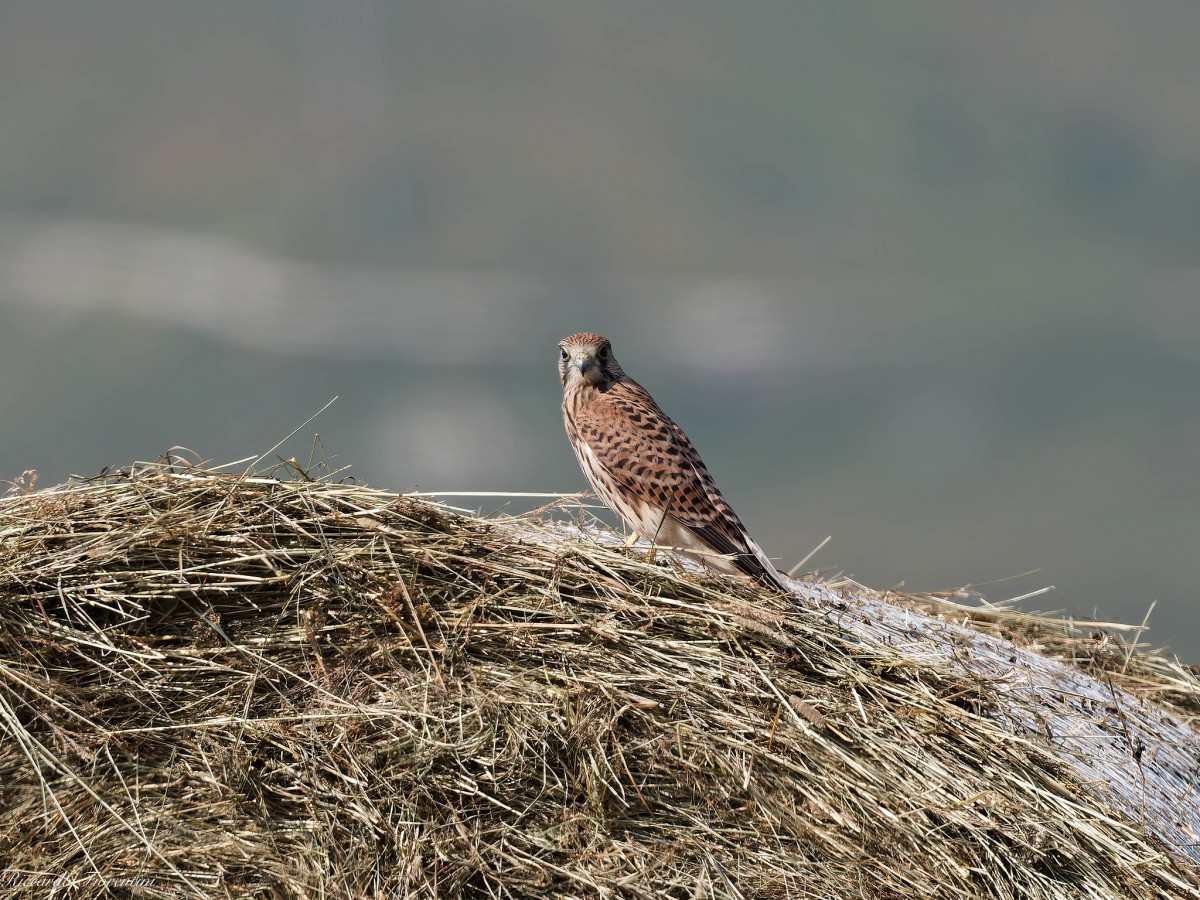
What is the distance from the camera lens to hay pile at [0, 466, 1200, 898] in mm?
3314

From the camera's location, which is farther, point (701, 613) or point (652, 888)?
point (701, 613)

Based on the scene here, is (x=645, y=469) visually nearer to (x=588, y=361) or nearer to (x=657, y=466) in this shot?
(x=657, y=466)

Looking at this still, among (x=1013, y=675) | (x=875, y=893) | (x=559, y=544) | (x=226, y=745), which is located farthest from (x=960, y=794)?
(x=226, y=745)

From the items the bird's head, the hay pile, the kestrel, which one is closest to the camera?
the hay pile

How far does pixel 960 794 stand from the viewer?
3.70 m

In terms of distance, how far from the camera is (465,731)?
346 cm

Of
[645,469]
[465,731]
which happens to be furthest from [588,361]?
[465,731]

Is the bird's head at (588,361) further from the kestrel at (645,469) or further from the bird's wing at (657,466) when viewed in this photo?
the bird's wing at (657,466)

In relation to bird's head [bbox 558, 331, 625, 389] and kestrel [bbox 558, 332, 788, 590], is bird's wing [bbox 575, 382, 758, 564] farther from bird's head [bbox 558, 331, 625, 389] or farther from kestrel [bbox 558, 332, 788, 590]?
bird's head [bbox 558, 331, 625, 389]

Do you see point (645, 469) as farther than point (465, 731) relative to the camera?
Yes

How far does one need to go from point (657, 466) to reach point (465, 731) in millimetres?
1885

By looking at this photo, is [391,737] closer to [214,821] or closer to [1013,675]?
[214,821]

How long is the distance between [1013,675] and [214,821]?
2.74 m

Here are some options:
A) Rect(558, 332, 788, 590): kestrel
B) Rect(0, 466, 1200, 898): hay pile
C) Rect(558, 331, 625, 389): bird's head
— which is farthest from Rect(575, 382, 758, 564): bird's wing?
Rect(0, 466, 1200, 898): hay pile
